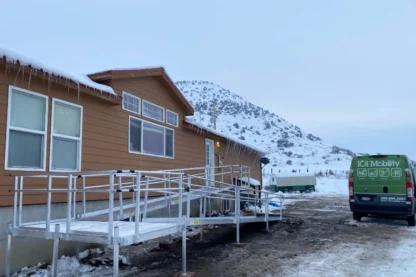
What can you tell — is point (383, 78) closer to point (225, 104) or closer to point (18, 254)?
point (18, 254)

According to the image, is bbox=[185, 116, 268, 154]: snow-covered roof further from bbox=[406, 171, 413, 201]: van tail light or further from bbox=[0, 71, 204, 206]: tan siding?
bbox=[406, 171, 413, 201]: van tail light

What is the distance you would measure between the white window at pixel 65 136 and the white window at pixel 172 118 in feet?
13.2

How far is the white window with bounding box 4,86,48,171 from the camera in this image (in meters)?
6.27

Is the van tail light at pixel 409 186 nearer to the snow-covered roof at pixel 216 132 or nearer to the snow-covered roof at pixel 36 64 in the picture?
the snow-covered roof at pixel 216 132

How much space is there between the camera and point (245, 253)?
7992mm

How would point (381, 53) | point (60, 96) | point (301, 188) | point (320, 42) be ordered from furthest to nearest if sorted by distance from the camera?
point (301, 188) < point (320, 42) < point (381, 53) < point (60, 96)

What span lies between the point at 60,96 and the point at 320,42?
920 inches

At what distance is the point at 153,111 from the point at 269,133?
108065mm

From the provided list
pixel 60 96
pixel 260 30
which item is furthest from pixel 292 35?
pixel 60 96

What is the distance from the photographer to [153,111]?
1082cm

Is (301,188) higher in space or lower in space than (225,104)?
lower

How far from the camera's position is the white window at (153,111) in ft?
34.2

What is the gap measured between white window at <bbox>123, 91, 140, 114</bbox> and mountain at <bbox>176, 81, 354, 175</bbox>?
49.4 metres

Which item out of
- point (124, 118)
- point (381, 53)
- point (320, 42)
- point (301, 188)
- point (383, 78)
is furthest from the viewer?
point (301, 188)
